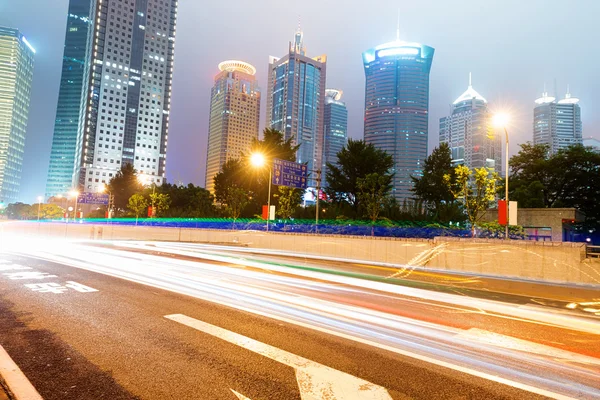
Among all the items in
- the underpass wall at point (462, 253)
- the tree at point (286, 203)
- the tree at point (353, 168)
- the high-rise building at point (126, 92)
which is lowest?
the underpass wall at point (462, 253)

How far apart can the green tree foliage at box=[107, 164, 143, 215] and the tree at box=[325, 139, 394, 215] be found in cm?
6659

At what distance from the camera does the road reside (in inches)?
154

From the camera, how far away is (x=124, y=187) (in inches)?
3661

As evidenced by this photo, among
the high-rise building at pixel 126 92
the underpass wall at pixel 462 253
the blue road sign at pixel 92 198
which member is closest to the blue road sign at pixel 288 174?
the underpass wall at pixel 462 253

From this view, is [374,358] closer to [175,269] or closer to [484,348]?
[484,348]

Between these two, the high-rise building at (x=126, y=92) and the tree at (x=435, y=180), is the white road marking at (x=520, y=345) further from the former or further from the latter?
the high-rise building at (x=126, y=92)

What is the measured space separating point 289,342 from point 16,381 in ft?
11.1

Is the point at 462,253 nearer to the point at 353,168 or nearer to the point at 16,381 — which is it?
the point at 16,381

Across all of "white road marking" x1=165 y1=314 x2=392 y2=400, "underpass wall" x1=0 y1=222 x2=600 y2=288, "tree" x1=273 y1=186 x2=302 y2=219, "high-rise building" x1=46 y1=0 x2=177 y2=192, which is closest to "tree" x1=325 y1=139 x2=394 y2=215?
"tree" x1=273 y1=186 x2=302 y2=219

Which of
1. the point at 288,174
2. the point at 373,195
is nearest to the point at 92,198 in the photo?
the point at 288,174

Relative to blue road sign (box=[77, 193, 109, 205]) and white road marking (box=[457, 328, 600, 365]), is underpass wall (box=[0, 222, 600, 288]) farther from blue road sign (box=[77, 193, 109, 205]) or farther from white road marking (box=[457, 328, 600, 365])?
blue road sign (box=[77, 193, 109, 205])

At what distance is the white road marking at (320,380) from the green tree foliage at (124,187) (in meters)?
96.6

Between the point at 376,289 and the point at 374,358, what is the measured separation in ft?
19.8

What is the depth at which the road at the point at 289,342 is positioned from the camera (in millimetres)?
3902
